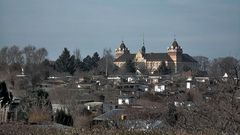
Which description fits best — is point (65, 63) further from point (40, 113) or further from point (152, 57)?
point (40, 113)

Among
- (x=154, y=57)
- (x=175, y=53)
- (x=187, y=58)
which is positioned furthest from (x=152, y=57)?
(x=187, y=58)

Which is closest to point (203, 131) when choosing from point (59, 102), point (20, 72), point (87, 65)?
point (59, 102)

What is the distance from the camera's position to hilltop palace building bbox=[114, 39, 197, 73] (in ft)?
266

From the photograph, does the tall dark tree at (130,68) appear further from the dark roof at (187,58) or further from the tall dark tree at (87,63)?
the dark roof at (187,58)

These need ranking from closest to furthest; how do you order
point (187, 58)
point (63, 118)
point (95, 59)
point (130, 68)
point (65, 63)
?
point (63, 118) < point (65, 63) < point (130, 68) < point (95, 59) < point (187, 58)

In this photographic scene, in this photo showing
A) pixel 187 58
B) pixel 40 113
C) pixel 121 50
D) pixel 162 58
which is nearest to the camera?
pixel 40 113

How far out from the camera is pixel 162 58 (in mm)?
82688

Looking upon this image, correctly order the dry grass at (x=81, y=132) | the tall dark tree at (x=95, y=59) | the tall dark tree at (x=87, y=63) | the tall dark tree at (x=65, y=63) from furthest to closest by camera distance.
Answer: the tall dark tree at (x=95, y=59) < the tall dark tree at (x=87, y=63) < the tall dark tree at (x=65, y=63) < the dry grass at (x=81, y=132)

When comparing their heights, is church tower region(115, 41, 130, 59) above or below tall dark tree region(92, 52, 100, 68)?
above

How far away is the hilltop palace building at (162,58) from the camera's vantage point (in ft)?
266

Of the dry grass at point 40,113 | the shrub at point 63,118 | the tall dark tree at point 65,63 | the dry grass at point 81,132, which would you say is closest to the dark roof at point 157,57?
the tall dark tree at point 65,63

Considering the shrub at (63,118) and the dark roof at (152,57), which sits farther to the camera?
the dark roof at (152,57)

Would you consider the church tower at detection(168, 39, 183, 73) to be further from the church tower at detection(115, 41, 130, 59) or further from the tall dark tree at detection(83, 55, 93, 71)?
the tall dark tree at detection(83, 55, 93, 71)

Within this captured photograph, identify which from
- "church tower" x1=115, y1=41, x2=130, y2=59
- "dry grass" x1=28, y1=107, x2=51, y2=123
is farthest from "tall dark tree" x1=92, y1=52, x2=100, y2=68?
"dry grass" x1=28, y1=107, x2=51, y2=123
